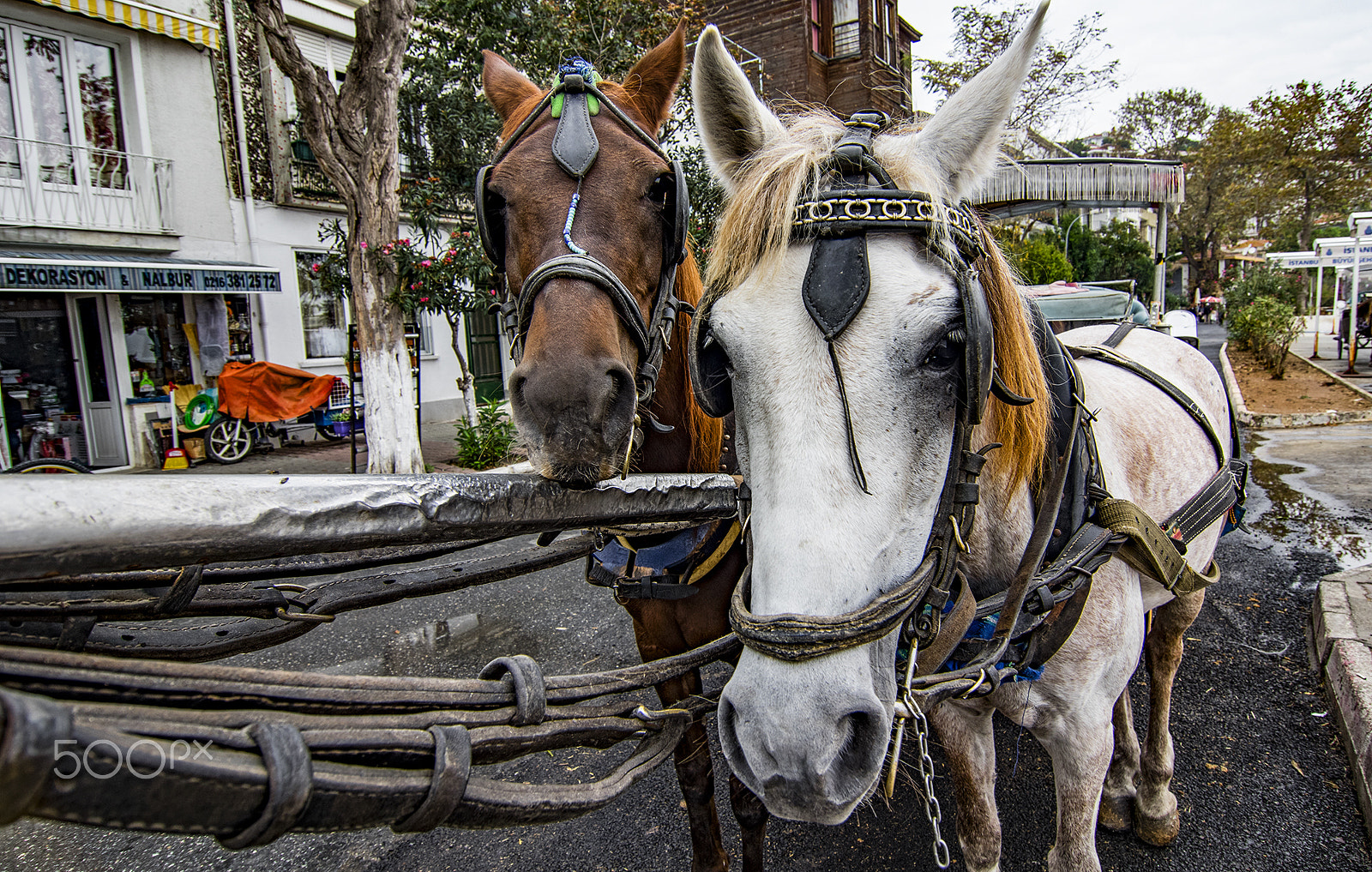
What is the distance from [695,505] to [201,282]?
10422 millimetres

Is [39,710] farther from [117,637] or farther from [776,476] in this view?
[117,637]

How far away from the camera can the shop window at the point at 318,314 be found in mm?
11281

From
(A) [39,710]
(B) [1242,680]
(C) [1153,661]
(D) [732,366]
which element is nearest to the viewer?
(A) [39,710]

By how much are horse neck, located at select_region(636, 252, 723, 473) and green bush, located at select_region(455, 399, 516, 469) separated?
22.2 ft

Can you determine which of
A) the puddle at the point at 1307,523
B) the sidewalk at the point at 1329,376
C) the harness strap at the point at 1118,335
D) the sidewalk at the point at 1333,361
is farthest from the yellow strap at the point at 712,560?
the sidewalk at the point at 1333,361

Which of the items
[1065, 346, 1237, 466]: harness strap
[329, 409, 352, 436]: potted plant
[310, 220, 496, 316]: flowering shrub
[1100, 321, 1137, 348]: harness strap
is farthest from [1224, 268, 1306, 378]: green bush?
[329, 409, 352, 436]: potted plant

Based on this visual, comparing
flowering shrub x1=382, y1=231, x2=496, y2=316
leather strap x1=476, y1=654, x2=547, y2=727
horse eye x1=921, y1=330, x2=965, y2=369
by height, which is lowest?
leather strap x1=476, y1=654, x2=547, y2=727

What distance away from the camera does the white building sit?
8.60m

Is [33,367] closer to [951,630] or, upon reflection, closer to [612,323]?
[612,323]

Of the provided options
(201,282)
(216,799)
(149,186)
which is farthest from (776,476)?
(149,186)

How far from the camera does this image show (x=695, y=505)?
1.54 meters

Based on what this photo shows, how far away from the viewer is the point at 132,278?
8.70 meters

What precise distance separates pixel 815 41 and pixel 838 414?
19.6 m

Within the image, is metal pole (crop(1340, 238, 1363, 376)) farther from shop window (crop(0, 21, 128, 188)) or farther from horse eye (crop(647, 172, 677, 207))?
shop window (crop(0, 21, 128, 188))
